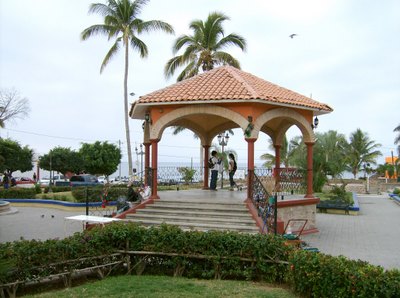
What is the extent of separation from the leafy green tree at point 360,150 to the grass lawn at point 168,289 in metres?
50.9

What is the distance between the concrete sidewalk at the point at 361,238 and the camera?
10.6m

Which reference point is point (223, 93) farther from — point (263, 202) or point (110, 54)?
point (110, 54)

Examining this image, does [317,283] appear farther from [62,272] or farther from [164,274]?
A: [62,272]

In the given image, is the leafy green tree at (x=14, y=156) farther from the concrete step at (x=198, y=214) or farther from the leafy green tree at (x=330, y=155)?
the concrete step at (x=198, y=214)

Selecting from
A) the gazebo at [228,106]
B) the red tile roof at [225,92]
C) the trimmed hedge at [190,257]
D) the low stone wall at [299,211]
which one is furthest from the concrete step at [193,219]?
the red tile roof at [225,92]

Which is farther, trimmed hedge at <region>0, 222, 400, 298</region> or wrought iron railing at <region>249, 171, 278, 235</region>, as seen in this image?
wrought iron railing at <region>249, 171, 278, 235</region>

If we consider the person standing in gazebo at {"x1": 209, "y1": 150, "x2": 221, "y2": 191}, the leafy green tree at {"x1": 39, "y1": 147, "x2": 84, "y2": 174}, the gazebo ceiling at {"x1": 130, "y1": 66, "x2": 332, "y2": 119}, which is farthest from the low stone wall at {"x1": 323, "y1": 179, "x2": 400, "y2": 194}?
the gazebo ceiling at {"x1": 130, "y1": 66, "x2": 332, "y2": 119}

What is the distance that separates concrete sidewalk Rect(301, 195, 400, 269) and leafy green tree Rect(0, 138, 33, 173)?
3675cm

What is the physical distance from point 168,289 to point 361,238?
8.50 m

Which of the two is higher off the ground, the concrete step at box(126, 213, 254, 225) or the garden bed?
the concrete step at box(126, 213, 254, 225)

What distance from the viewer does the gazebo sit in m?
12.8

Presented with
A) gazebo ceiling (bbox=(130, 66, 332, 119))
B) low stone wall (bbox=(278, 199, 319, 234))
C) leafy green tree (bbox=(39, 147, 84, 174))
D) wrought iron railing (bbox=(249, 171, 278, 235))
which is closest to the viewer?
wrought iron railing (bbox=(249, 171, 278, 235))

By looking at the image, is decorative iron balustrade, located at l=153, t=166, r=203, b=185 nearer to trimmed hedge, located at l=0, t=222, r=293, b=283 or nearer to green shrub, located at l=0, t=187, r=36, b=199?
green shrub, located at l=0, t=187, r=36, b=199

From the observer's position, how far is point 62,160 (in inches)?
1998
